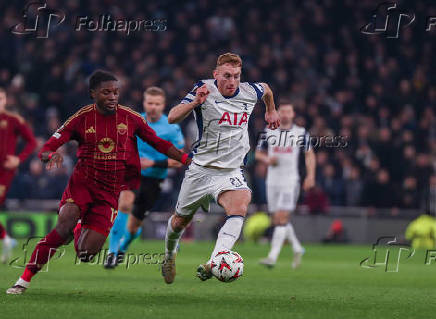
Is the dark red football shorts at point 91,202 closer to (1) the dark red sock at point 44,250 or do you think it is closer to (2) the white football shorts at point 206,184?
(1) the dark red sock at point 44,250

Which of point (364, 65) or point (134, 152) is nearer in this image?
point (134, 152)

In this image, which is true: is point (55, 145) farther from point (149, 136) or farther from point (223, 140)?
point (223, 140)

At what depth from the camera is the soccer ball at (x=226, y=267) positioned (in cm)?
773

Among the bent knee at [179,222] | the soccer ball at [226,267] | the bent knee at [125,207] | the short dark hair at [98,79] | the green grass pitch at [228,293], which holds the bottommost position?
the green grass pitch at [228,293]

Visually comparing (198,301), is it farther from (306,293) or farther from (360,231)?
(360,231)

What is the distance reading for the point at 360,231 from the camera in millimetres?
20734

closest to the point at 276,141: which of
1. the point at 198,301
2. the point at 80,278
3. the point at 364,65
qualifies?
the point at 80,278

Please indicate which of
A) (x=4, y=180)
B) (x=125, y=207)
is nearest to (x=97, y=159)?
(x=125, y=207)

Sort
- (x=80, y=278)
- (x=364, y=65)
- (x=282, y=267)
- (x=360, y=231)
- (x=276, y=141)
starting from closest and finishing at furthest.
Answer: (x=80, y=278), (x=282, y=267), (x=276, y=141), (x=360, y=231), (x=364, y=65)

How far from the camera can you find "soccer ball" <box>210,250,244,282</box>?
25.3 ft

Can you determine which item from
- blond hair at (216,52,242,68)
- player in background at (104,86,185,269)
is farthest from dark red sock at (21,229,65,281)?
player in background at (104,86,185,269)

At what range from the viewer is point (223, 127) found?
28.9 feet

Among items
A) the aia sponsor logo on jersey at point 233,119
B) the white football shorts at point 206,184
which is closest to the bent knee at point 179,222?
the white football shorts at point 206,184

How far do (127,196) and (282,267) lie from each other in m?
3.02
